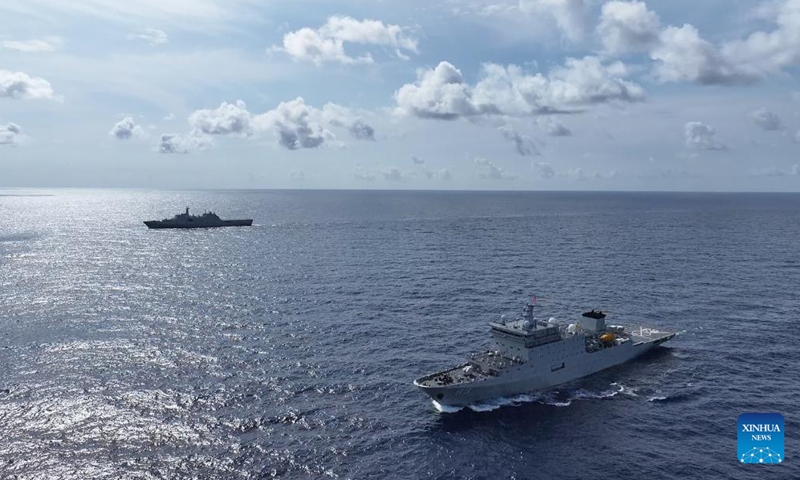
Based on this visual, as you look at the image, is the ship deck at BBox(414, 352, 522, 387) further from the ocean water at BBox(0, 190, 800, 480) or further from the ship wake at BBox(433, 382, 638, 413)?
the ocean water at BBox(0, 190, 800, 480)

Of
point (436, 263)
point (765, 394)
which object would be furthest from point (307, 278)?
point (765, 394)

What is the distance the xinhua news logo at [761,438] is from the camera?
50.8 metres

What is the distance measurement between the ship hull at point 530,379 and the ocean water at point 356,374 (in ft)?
4.58

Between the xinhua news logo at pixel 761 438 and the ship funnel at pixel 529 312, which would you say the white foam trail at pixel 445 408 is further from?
the xinhua news logo at pixel 761 438

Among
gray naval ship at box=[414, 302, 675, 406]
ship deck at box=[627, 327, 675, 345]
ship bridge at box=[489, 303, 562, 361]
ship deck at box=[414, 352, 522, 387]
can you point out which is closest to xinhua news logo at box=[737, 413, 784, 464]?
gray naval ship at box=[414, 302, 675, 406]

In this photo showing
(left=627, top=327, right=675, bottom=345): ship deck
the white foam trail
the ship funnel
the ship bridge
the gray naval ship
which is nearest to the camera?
the white foam trail

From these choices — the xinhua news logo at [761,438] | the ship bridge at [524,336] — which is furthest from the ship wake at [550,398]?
the xinhua news logo at [761,438]

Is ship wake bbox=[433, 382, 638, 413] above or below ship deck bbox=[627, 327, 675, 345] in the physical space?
below

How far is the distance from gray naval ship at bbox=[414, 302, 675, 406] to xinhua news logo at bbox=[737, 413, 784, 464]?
20227 mm

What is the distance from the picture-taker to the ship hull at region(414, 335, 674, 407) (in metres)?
62.0

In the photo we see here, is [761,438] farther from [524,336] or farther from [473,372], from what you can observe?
[473,372]

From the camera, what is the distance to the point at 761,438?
5659 cm

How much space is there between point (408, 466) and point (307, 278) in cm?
7893

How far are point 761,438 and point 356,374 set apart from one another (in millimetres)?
46460
